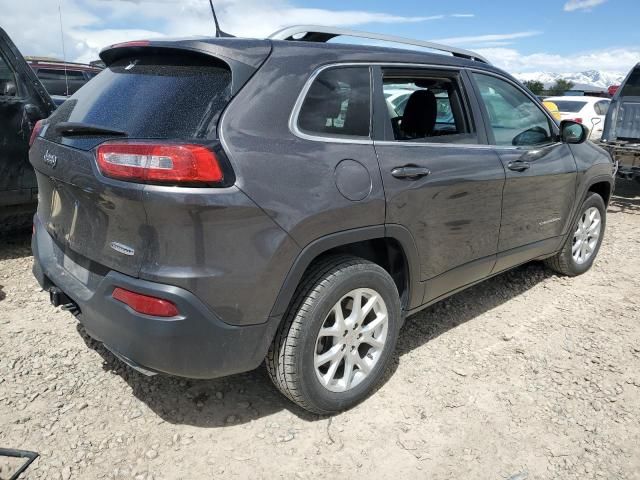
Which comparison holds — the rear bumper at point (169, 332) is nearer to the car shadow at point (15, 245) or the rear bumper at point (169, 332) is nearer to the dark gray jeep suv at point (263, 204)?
the dark gray jeep suv at point (263, 204)

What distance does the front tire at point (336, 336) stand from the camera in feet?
7.84

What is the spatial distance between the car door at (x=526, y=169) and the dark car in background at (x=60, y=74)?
242 inches

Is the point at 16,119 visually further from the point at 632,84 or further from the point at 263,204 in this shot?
the point at 632,84

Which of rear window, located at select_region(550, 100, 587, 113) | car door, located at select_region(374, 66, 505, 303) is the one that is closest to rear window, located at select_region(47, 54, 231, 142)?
car door, located at select_region(374, 66, 505, 303)

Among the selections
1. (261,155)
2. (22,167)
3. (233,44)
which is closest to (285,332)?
(261,155)

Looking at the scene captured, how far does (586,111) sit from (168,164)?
1368 cm

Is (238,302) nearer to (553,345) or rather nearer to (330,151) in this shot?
(330,151)

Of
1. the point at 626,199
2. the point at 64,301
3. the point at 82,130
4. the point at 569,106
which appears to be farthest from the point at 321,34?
the point at 569,106

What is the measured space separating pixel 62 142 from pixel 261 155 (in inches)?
39.5

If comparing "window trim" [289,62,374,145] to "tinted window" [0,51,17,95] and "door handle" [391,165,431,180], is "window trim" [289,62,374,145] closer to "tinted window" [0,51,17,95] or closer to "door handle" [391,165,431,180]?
"door handle" [391,165,431,180]

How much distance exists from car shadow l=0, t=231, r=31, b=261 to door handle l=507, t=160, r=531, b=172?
161 inches

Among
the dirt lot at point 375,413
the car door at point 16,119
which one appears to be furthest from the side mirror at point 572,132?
the car door at point 16,119

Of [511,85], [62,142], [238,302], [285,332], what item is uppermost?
[511,85]

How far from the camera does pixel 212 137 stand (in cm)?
207
